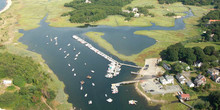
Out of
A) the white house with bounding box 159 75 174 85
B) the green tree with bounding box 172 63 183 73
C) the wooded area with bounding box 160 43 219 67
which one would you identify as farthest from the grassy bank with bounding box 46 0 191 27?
the white house with bounding box 159 75 174 85

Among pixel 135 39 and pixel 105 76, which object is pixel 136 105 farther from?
pixel 135 39

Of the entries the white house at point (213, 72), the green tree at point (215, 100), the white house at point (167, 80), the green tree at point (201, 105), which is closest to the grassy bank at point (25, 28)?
the white house at point (167, 80)

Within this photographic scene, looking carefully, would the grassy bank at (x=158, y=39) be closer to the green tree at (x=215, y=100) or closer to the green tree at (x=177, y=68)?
the green tree at (x=177, y=68)

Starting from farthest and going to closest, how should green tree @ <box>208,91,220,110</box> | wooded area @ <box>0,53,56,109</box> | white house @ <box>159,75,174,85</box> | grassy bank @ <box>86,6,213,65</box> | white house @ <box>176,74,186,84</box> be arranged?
grassy bank @ <box>86,6,213,65</box> → white house @ <box>159,75,174,85</box> → white house @ <box>176,74,186,84</box> → wooded area @ <box>0,53,56,109</box> → green tree @ <box>208,91,220,110</box>

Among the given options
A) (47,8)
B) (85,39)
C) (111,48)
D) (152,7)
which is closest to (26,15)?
(47,8)

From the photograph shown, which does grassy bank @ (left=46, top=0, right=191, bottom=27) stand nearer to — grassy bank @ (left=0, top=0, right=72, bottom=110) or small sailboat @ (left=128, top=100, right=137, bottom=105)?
grassy bank @ (left=0, top=0, right=72, bottom=110)

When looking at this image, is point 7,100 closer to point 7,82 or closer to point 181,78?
point 7,82
